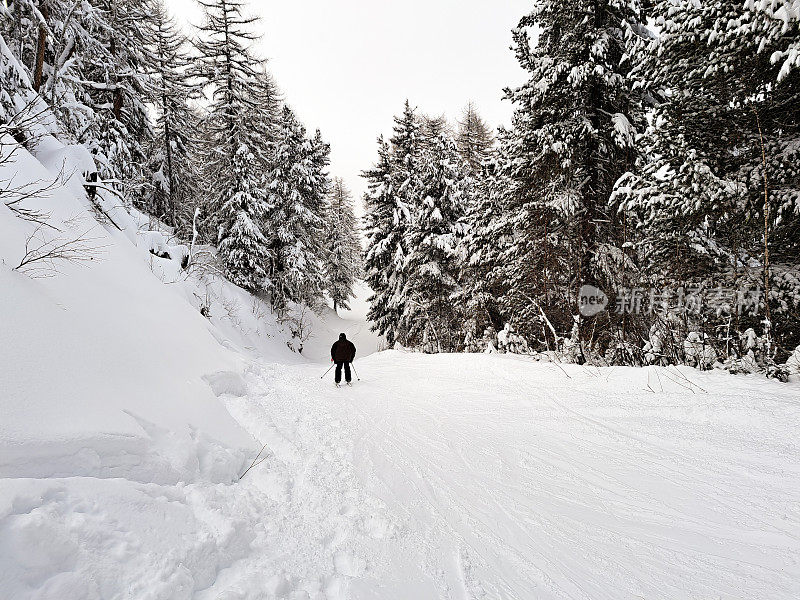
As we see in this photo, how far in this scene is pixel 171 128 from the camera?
70.6ft

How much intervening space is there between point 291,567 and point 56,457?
1681 mm

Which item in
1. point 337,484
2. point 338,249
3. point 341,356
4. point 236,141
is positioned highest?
point 236,141

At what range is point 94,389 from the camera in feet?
9.65

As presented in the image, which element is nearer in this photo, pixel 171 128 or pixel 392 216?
pixel 392 216

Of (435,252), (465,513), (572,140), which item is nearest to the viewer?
(465,513)

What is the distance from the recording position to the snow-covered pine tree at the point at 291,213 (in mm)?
20156

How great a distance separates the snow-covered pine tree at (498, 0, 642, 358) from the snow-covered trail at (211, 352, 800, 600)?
419 cm

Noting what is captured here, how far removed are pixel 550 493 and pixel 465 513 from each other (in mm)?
992

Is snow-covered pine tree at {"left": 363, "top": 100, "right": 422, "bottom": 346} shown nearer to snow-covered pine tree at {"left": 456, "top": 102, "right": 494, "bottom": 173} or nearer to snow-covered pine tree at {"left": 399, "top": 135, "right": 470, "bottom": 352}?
snow-covered pine tree at {"left": 399, "top": 135, "right": 470, "bottom": 352}

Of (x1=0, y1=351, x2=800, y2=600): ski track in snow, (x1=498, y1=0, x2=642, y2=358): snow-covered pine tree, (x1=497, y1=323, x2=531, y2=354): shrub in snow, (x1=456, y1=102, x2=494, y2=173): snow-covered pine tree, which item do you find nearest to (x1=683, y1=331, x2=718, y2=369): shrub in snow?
(x1=0, y1=351, x2=800, y2=600): ski track in snow

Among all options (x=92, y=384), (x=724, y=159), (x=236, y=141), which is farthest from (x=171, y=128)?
(x=724, y=159)

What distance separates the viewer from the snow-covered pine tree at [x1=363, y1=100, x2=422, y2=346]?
18.2m

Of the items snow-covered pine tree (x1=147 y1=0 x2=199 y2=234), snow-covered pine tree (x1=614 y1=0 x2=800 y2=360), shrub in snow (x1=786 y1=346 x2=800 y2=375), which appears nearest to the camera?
shrub in snow (x1=786 y1=346 x2=800 y2=375)

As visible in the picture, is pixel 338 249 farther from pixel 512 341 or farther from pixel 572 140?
pixel 572 140
